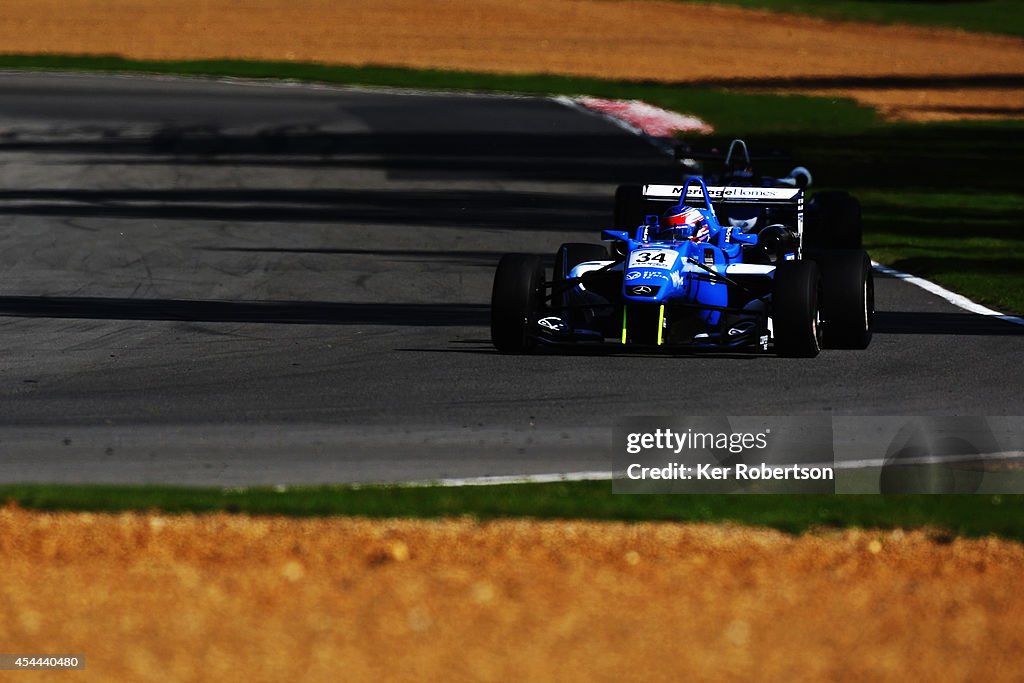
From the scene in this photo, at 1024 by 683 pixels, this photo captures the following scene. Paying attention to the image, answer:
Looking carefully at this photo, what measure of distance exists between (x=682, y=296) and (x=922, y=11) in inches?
2183

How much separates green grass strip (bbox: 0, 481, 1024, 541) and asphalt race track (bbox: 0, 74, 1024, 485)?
424 millimetres

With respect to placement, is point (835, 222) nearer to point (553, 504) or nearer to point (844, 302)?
point (844, 302)

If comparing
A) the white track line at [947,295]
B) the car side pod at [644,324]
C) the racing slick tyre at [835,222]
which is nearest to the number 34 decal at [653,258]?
the car side pod at [644,324]

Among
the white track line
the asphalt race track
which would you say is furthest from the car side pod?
the white track line

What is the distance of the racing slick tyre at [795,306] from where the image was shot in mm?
14203

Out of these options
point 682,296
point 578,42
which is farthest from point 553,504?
point 578,42

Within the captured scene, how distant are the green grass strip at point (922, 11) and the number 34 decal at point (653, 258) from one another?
48816 millimetres

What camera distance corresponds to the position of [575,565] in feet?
30.9

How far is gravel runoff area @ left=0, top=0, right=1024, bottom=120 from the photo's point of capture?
46.5m

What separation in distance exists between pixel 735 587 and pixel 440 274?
11758mm

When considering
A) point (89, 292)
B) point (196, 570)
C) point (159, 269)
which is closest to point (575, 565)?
point (196, 570)

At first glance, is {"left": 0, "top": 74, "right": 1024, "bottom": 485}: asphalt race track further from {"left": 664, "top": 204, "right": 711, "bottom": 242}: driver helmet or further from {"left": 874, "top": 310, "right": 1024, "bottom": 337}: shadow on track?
{"left": 664, "top": 204, "right": 711, "bottom": 242}: driver helmet

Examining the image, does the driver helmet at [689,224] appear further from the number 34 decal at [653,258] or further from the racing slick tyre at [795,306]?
the racing slick tyre at [795,306]

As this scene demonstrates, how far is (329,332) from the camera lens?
53.3 ft
